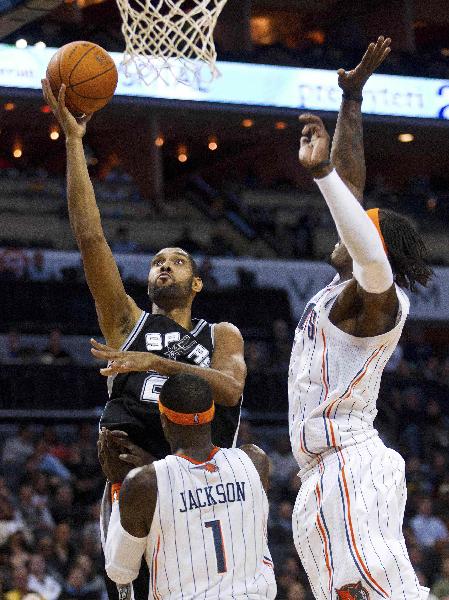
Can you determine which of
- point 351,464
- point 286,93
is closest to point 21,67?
point 286,93

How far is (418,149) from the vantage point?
1069 inches

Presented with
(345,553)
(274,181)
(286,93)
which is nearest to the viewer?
(345,553)

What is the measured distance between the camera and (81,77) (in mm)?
5219

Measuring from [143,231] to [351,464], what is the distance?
60.1 ft

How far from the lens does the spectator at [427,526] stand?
14.0 m

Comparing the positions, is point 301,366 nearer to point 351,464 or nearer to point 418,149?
point 351,464

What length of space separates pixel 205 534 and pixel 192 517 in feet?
0.25

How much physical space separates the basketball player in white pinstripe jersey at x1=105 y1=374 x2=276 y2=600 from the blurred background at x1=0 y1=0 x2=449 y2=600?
13.8 feet

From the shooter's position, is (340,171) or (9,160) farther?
(9,160)

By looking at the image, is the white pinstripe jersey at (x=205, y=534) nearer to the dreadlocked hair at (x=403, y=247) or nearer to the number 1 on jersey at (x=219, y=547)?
the number 1 on jersey at (x=219, y=547)

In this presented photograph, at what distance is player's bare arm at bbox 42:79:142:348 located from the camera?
491 cm

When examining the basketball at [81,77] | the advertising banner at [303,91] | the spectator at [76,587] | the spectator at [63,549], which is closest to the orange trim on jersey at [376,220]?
the basketball at [81,77]

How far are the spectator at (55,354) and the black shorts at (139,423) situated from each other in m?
11.1

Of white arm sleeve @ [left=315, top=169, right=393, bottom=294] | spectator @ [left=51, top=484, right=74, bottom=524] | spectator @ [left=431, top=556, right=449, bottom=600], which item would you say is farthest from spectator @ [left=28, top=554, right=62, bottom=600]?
white arm sleeve @ [left=315, top=169, right=393, bottom=294]
